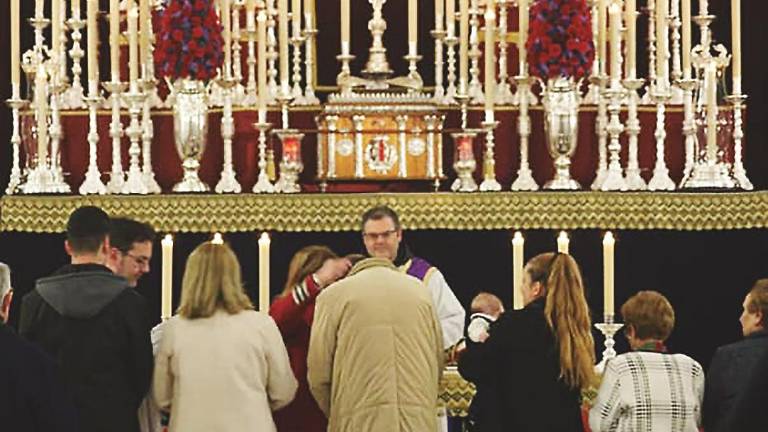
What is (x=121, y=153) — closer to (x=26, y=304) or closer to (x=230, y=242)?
(x=230, y=242)

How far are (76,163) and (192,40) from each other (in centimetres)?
164

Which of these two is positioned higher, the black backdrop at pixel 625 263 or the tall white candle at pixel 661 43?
the tall white candle at pixel 661 43

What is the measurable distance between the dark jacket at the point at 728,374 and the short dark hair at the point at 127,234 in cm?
275

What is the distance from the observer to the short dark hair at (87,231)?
10133 mm

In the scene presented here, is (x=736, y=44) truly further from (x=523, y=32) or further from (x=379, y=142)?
(x=379, y=142)

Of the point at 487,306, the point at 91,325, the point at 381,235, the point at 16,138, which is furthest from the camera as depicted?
the point at 16,138

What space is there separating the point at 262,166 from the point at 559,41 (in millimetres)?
2024

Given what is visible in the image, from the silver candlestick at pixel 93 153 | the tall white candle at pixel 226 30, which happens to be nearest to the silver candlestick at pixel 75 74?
the silver candlestick at pixel 93 153

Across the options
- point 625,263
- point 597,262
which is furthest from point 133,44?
point 625,263

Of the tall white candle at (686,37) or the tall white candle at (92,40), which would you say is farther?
the tall white candle at (686,37)

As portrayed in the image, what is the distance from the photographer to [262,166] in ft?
46.3

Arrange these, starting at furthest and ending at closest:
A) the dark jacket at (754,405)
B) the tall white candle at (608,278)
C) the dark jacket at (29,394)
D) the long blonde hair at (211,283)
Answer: the tall white candle at (608,278) → the long blonde hair at (211,283) → the dark jacket at (29,394) → the dark jacket at (754,405)

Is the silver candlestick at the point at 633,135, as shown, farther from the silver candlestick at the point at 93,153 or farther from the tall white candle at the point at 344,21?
the silver candlestick at the point at 93,153

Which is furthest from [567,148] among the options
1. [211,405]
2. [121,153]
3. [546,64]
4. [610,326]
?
[211,405]
